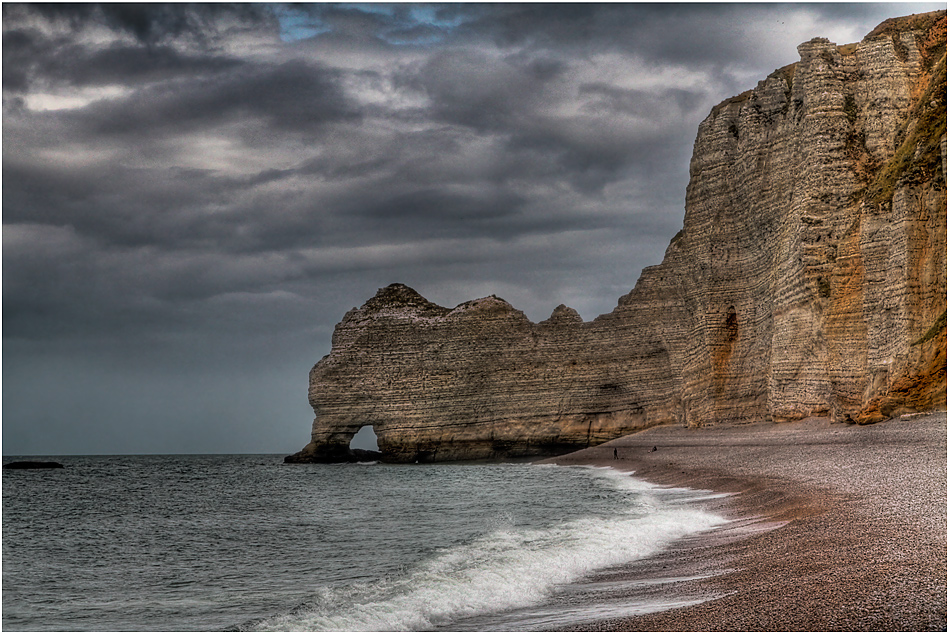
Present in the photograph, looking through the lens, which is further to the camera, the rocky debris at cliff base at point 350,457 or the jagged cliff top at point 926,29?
the rocky debris at cliff base at point 350,457

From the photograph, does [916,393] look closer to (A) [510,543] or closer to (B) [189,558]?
(A) [510,543]

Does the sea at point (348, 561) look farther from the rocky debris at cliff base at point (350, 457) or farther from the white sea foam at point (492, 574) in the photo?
the rocky debris at cliff base at point (350, 457)

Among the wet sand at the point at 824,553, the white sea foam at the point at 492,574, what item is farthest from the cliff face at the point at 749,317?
the white sea foam at the point at 492,574

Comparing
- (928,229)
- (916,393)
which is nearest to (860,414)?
(916,393)

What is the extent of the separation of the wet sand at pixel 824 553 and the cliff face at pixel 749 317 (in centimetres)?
885

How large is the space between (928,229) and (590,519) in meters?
17.3

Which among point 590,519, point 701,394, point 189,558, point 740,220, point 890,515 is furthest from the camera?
point 701,394

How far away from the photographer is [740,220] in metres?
43.8

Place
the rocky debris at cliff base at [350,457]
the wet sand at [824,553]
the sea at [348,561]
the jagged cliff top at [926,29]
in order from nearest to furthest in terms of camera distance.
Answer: the wet sand at [824,553], the sea at [348,561], the jagged cliff top at [926,29], the rocky debris at cliff base at [350,457]

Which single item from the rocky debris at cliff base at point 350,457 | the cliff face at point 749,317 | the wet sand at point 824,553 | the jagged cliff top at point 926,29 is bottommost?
the rocky debris at cliff base at point 350,457

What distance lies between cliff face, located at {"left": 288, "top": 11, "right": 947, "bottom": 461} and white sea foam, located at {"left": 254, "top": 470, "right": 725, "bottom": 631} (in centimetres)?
1476

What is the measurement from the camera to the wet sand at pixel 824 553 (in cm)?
615

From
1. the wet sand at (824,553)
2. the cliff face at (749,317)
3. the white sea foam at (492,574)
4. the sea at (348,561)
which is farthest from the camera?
the cliff face at (749,317)

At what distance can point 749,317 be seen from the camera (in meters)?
42.7
